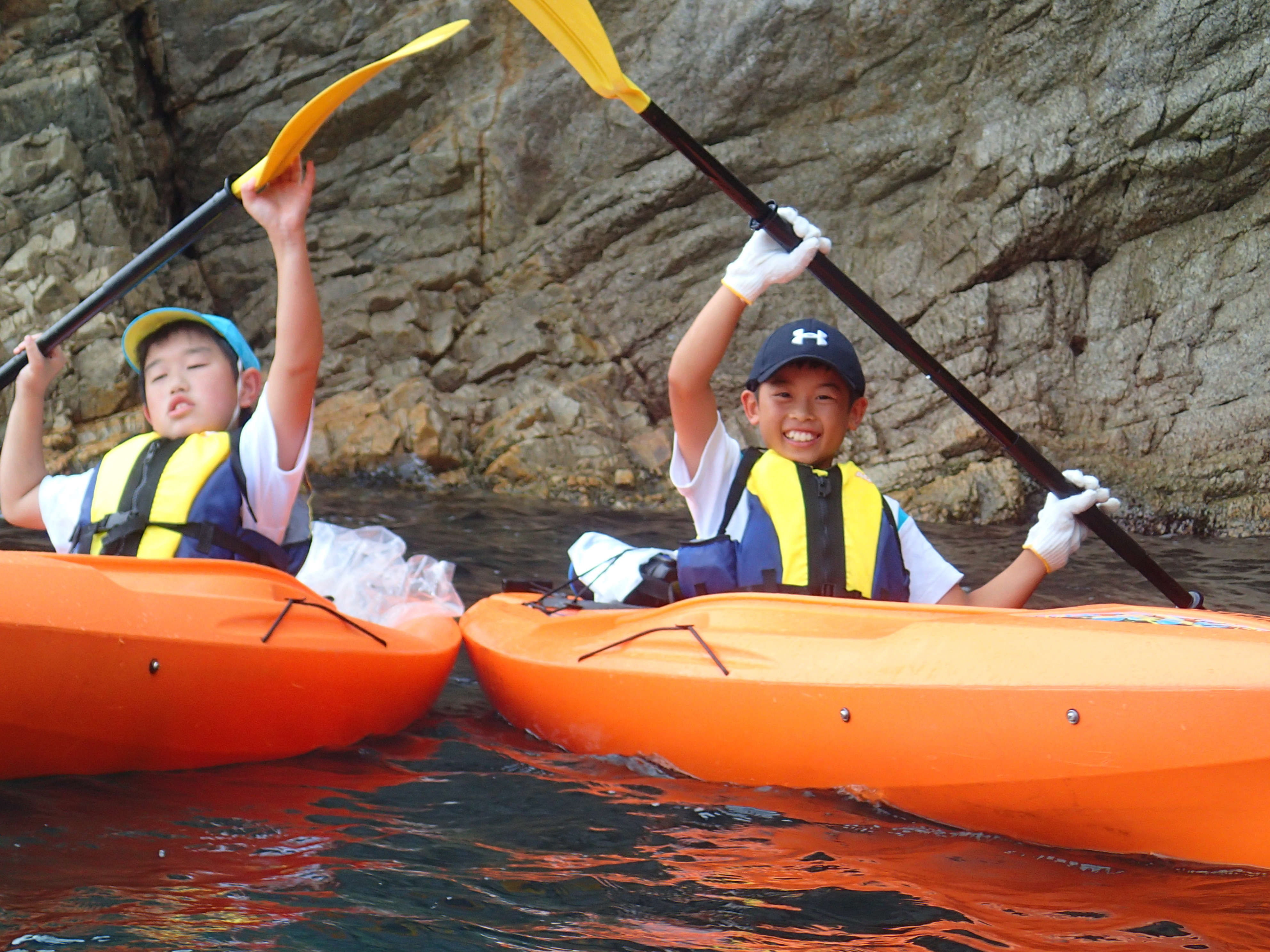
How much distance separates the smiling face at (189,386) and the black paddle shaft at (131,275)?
1.72 ft

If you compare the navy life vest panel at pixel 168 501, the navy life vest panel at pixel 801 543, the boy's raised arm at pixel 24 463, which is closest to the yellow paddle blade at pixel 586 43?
the navy life vest panel at pixel 801 543

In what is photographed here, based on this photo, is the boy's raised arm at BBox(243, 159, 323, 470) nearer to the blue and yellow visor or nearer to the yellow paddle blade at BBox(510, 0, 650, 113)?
the blue and yellow visor

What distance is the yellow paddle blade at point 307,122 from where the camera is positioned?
108 inches

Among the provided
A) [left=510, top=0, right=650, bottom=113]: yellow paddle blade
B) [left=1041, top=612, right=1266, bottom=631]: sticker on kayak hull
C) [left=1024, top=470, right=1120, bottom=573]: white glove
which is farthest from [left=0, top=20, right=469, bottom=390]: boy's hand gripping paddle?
[left=1024, top=470, right=1120, bottom=573]: white glove

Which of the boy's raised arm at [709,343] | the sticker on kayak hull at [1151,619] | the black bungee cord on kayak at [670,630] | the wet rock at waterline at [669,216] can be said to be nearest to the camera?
the sticker on kayak hull at [1151,619]

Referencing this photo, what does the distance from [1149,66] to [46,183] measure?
7.99 metres

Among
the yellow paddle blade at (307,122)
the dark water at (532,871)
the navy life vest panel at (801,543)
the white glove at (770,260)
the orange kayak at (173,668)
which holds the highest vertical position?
the yellow paddle blade at (307,122)

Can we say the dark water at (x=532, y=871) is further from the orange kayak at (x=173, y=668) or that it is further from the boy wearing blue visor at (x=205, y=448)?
the boy wearing blue visor at (x=205, y=448)

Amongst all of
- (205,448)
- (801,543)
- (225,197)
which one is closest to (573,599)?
(801,543)

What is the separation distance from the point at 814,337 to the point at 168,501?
1.65m

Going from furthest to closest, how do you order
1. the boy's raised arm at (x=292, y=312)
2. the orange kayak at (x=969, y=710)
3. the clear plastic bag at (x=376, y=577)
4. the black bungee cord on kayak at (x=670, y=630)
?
the clear plastic bag at (x=376, y=577)
the boy's raised arm at (x=292, y=312)
the black bungee cord on kayak at (x=670, y=630)
the orange kayak at (x=969, y=710)

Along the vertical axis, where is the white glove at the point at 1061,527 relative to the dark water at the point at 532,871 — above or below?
above

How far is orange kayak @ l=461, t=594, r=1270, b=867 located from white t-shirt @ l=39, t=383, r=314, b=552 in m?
0.81

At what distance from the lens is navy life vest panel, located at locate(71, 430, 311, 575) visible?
268 cm
